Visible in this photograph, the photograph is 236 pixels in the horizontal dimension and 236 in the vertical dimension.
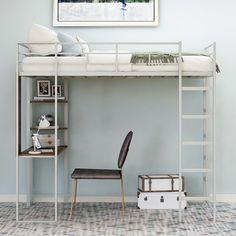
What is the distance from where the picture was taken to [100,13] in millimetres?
5367

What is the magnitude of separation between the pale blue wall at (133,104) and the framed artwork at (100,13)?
0.09 m

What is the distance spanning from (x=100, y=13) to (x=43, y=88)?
1.11 meters

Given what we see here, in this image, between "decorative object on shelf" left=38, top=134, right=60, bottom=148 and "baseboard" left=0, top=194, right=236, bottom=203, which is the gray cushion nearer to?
"decorative object on shelf" left=38, top=134, right=60, bottom=148

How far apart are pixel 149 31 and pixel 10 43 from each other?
1640mm

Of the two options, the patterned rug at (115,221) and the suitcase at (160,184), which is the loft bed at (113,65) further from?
the patterned rug at (115,221)

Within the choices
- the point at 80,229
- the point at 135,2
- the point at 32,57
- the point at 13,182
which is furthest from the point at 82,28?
the point at 80,229

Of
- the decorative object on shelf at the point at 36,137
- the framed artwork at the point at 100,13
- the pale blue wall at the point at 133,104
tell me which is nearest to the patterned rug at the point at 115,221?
the pale blue wall at the point at 133,104

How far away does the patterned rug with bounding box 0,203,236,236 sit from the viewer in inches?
168

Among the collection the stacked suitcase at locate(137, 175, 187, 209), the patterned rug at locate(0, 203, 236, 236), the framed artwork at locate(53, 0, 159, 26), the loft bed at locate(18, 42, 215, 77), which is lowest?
the patterned rug at locate(0, 203, 236, 236)

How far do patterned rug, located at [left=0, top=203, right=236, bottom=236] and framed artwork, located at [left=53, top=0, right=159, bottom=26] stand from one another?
2114 millimetres

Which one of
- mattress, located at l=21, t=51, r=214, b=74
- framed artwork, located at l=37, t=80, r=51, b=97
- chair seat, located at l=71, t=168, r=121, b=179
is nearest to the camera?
mattress, located at l=21, t=51, r=214, b=74

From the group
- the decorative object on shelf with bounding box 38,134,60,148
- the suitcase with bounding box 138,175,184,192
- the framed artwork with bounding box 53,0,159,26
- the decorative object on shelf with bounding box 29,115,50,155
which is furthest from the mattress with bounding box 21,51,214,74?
the suitcase with bounding box 138,175,184,192

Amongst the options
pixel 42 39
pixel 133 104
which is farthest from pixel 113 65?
pixel 133 104

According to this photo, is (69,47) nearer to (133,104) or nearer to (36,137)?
(36,137)
